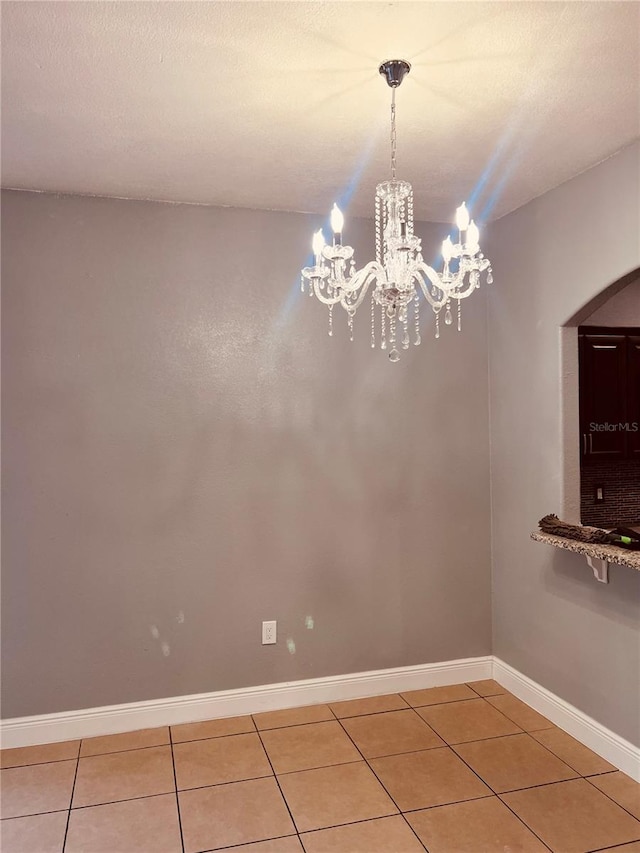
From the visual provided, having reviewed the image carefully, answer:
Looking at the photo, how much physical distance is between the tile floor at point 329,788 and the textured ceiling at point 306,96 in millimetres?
2548

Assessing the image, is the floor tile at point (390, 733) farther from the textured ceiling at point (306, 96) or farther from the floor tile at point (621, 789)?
the textured ceiling at point (306, 96)

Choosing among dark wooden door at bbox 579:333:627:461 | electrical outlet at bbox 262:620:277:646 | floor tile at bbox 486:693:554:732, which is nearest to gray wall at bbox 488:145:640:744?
floor tile at bbox 486:693:554:732

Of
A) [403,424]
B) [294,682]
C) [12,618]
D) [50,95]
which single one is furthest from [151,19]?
[294,682]

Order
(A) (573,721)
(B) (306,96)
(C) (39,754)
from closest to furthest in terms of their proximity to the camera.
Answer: (B) (306,96) < (C) (39,754) < (A) (573,721)

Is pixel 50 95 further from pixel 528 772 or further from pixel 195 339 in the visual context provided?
pixel 528 772

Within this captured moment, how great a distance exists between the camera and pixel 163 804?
101 inches

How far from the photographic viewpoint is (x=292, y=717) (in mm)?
3340

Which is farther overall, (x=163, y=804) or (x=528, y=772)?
(x=528, y=772)

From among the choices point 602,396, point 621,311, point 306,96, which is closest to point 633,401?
point 602,396

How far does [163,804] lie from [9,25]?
8.73ft

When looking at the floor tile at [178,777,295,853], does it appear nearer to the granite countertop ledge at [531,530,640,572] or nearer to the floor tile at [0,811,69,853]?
the floor tile at [0,811,69,853]

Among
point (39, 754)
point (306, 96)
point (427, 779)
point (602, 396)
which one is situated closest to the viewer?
point (306, 96)

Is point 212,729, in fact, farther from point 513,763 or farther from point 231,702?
point 513,763

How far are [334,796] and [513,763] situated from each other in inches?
31.7
